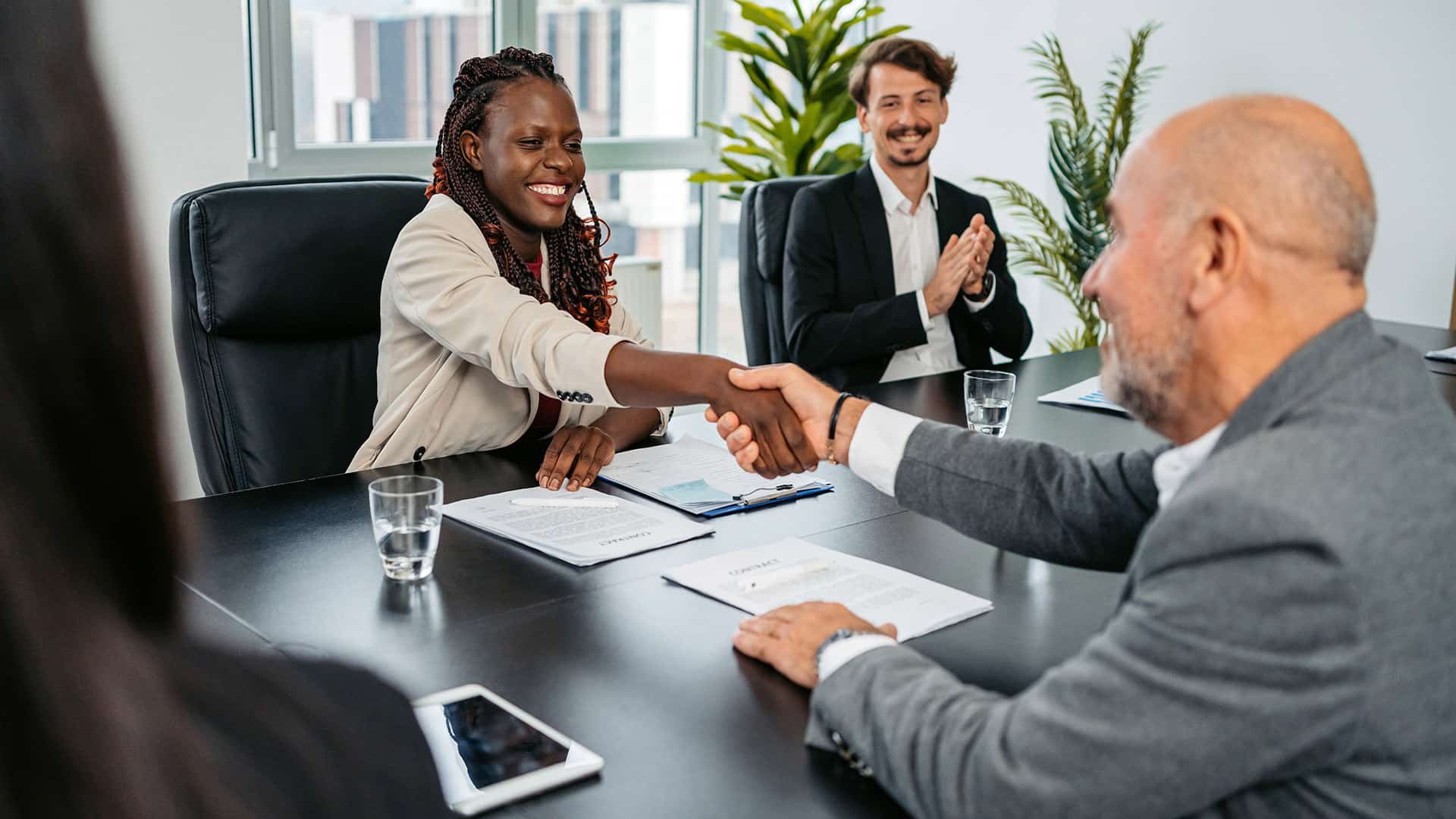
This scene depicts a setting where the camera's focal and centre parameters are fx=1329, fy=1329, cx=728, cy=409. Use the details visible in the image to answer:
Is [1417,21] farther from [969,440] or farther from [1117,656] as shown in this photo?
[1117,656]

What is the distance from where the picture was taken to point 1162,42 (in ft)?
16.1

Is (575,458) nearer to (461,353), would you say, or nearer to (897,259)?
(461,353)

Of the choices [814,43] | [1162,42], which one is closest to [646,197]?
[814,43]

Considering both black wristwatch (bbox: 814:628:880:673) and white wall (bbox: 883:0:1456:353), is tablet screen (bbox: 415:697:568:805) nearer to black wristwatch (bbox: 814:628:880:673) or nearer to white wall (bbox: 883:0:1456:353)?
black wristwatch (bbox: 814:628:880:673)

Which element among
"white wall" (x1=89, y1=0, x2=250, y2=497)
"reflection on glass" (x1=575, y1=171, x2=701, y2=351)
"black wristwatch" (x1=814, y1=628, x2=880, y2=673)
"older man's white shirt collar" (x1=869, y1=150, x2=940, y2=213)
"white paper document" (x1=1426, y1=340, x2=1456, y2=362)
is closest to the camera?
"black wristwatch" (x1=814, y1=628, x2=880, y2=673)

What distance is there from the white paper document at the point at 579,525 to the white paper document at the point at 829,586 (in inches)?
4.1

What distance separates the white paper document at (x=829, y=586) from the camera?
135cm

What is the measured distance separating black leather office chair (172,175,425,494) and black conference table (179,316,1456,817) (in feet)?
1.35

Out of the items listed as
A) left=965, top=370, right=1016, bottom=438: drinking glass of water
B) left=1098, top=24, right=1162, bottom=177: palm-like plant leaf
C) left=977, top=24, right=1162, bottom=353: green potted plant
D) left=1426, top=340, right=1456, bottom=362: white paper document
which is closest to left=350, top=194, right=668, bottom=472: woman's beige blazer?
left=965, top=370, right=1016, bottom=438: drinking glass of water

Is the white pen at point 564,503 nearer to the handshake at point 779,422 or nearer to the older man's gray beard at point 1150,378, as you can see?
the handshake at point 779,422

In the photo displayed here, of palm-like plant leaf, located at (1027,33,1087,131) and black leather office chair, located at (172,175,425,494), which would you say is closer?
black leather office chair, located at (172,175,425,494)

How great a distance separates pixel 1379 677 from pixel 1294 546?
0.10 metres

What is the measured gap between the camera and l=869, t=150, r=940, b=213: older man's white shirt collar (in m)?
3.38

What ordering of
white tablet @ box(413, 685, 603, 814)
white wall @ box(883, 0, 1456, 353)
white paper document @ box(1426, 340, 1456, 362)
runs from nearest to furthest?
white tablet @ box(413, 685, 603, 814) → white paper document @ box(1426, 340, 1456, 362) → white wall @ box(883, 0, 1456, 353)
